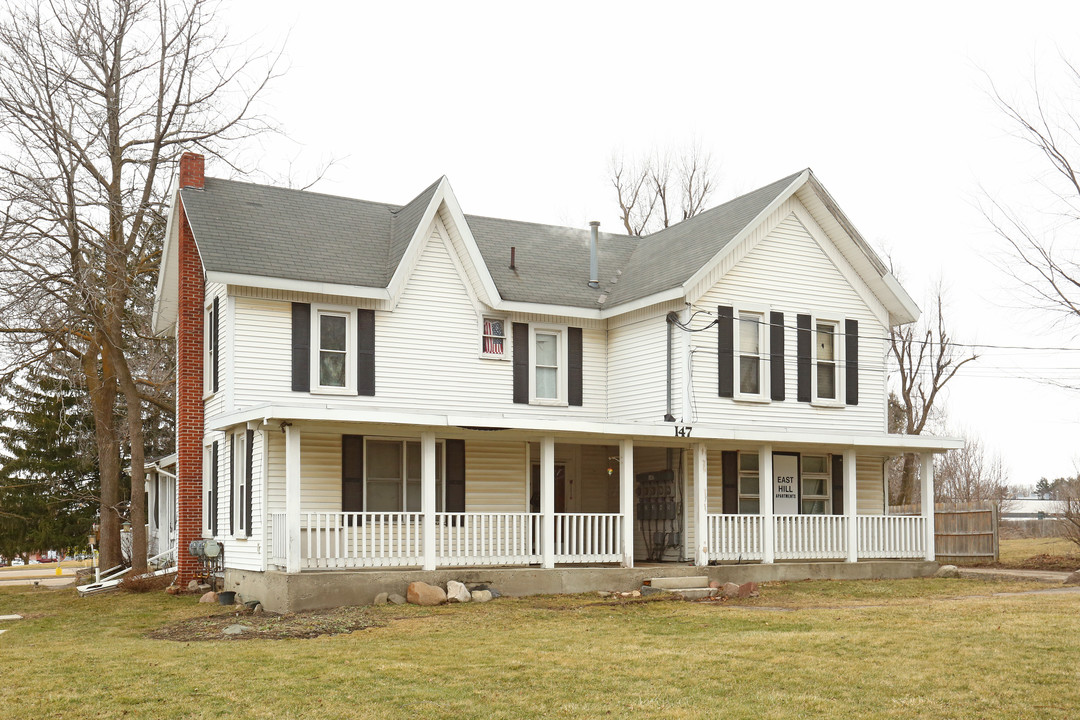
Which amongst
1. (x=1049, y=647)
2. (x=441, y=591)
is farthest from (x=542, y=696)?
(x=441, y=591)

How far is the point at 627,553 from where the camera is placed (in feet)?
65.0

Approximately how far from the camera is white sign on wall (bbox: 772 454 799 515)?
907 inches

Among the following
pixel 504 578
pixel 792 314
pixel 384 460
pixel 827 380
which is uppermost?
pixel 792 314

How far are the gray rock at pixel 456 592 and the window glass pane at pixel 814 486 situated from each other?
29.5 ft

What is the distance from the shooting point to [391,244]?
72.7 feet

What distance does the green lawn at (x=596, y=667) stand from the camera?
9.55m

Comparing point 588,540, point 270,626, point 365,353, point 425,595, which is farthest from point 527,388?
point 270,626

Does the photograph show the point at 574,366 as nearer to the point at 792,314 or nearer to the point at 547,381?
the point at 547,381

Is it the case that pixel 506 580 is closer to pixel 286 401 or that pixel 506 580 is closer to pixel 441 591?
pixel 441 591

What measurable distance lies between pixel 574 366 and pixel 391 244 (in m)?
4.54

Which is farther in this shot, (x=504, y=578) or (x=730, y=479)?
(x=730, y=479)

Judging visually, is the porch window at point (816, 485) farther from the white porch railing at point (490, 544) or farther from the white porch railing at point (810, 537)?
the white porch railing at point (490, 544)

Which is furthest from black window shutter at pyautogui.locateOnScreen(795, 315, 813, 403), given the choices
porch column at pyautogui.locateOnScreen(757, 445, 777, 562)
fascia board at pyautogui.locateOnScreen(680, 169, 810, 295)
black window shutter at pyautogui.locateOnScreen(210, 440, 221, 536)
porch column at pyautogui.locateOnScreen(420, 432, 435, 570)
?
black window shutter at pyautogui.locateOnScreen(210, 440, 221, 536)

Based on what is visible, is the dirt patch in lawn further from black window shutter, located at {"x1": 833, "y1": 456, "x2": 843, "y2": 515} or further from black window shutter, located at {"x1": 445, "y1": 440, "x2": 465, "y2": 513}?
black window shutter, located at {"x1": 833, "y1": 456, "x2": 843, "y2": 515}
